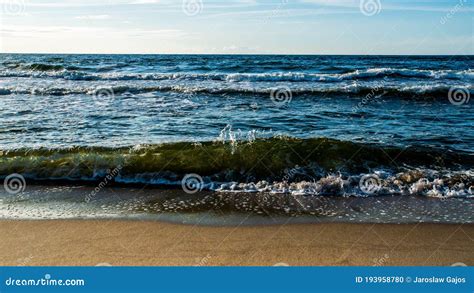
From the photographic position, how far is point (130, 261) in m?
4.23

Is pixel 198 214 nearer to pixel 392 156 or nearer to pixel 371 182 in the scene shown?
pixel 371 182

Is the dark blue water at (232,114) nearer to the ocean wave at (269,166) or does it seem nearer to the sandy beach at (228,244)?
the ocean wave at (269,166)

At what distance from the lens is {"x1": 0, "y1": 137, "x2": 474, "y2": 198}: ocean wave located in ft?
22.8

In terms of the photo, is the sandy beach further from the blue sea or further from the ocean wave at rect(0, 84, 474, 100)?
the ocean wave at rect(0, 84, 474, 100)

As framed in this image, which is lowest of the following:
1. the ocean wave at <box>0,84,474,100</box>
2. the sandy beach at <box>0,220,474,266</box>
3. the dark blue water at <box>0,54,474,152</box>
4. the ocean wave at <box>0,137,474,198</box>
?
the sandy beach at <box>0,220,474,266</box>

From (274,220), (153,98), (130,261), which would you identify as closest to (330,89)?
(153,98)

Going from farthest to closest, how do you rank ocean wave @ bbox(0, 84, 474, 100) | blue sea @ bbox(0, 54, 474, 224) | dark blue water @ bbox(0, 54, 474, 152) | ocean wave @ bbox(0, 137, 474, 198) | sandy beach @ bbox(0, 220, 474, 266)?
ocean wave @ bbox(0, 84, 474, 100)
dark blue water @ bbox(0, 54, 474, 152)
ocean wave @ bbox(0, 137, 474, 198)
blue sea @ bbox(0, 54, 474, 224)
sandy beach @ bbox(0, 220, 474, 266)

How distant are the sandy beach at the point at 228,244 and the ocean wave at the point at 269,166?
1.72 m

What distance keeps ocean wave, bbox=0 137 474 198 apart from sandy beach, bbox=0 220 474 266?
1722mm

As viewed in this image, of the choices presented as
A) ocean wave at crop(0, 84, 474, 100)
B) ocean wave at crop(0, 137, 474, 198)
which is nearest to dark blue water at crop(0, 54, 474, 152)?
ocean wave at crop(0, 84, 474, 100)

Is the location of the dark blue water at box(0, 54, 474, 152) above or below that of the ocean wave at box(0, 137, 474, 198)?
above

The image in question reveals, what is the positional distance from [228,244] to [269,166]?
333 cm

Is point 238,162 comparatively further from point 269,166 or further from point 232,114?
point 232,114

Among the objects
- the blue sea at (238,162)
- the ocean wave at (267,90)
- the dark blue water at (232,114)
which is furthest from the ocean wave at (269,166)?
the ocean wave at (267,90)
